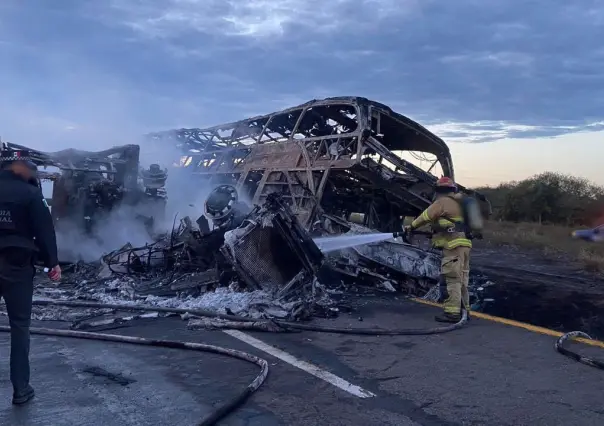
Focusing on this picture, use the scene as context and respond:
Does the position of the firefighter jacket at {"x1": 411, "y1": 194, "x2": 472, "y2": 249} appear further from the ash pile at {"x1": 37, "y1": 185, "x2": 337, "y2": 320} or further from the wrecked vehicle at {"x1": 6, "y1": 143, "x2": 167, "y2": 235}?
the wrecked vehicle at {"x1": 6, "y1": 143, "x2": 167, "y2": 235}

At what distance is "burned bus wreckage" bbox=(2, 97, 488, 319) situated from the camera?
321 inches

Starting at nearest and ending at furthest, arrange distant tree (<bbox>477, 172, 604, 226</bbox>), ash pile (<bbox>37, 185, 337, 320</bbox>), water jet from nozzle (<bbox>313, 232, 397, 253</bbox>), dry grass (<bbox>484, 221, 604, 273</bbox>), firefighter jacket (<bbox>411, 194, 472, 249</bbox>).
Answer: firefighter jacket (<bbox>411, 194, 472, 249</bbox>) < ash pile (<bbox>37, 185, 337, 320</bbox>) < water jet from nozzle (<bbox>313, 232, 397, 253</bbox>) < dry grass (<bbox>484, 221, 604, 273</bbox>) < distant tree (<bbox>477, 172, 604, 226</bbox>)

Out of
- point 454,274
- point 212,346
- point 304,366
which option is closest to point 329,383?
point 304,366

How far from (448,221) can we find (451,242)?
257mm

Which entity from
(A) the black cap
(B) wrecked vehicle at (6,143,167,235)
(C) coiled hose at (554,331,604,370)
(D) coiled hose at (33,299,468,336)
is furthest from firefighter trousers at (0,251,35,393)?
(B) wrecked vehicle at (6,143,167,235)

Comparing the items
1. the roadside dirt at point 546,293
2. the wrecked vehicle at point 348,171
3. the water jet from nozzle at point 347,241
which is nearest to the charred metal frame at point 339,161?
the wrecked vehicle at point 348,171

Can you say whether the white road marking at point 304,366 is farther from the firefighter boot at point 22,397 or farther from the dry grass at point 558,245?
the dry grass at point 558,245

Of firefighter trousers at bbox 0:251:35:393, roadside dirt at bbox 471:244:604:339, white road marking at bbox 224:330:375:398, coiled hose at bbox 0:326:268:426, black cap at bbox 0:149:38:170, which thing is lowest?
roadside dirt at bbox 471:244:604:339

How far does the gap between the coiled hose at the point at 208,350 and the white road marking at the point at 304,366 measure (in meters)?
0.35

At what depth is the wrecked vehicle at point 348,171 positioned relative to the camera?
385 inches

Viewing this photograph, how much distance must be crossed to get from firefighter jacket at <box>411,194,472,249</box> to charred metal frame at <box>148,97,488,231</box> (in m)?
3.65

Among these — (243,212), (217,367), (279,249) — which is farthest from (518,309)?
(217,367)

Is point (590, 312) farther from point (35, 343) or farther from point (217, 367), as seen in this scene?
point (35, 343)

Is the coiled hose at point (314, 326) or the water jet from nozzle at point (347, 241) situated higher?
the water jet from nozzle at point (347, 241)
